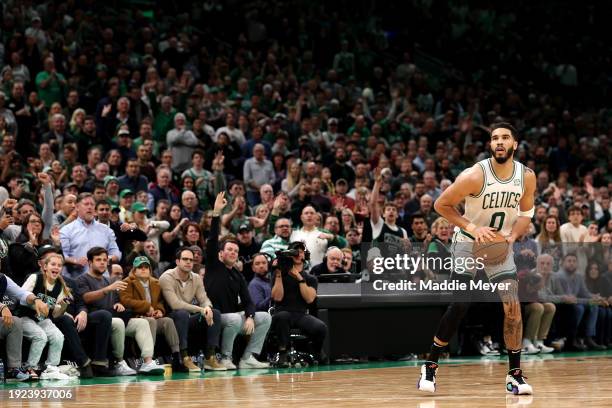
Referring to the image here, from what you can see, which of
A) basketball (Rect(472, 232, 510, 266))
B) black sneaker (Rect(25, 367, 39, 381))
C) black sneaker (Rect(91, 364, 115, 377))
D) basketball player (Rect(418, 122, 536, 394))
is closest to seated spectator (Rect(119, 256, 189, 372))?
black sneaker (Rect(91, 364, 115, 377))

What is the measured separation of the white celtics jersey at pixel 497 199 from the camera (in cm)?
1037

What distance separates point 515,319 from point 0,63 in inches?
457

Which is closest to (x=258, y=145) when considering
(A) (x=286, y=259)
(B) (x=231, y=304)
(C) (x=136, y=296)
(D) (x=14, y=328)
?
(A) (x=286, y=259)

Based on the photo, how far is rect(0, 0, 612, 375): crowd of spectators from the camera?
1468 centimetres

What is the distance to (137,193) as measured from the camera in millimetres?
15836

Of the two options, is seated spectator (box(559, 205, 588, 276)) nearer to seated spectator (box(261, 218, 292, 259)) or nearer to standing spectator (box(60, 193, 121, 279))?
seated spectator (box(261, 218, 292, 259))

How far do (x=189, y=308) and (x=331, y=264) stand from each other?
7.67ft

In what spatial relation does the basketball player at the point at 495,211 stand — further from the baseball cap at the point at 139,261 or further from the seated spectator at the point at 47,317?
the baseball cap at the point at 139,261

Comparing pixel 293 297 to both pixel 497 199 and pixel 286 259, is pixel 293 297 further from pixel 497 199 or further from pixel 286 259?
pixel 497 199

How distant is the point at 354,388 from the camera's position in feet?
36.2

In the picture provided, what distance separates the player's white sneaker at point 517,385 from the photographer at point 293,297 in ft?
15.1

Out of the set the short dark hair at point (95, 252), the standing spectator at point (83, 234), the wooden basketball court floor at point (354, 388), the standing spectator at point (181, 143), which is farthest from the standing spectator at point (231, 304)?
the standing spectator at point (181, 143)

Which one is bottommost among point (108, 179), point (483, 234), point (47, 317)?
point (47, 317)

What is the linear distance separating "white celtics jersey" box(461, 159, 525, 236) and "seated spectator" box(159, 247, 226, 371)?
4409mm
